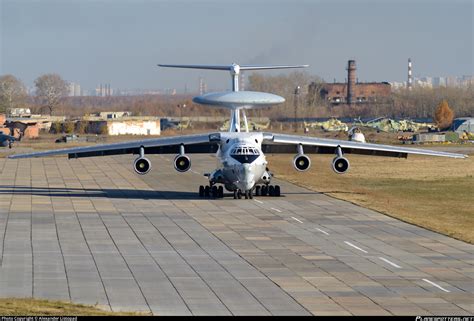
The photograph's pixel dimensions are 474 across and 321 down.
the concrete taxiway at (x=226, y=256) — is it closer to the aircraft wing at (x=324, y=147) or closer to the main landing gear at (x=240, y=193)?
the main landing gear at (x=240, y=193)

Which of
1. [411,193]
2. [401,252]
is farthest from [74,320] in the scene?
[411,193]

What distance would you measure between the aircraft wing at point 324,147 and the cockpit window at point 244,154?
2.96 metres

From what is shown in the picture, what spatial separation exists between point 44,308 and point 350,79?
164 meters

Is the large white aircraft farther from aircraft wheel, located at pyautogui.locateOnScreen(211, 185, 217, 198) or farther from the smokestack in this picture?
the smokestack

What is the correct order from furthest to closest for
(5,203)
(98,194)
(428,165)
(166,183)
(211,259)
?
(428,165) → (166,183) → (98,194) → (5,203) → (211,259)

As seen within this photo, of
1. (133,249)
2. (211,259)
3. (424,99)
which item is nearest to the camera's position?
(211,259)

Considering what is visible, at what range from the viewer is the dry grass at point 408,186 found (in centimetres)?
4553

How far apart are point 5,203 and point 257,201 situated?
12.5m

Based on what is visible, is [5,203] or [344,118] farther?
[344,118]

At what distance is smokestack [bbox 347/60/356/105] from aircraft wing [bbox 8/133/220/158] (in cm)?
13271

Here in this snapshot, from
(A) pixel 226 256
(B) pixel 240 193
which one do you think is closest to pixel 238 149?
(B) pixel 240 193

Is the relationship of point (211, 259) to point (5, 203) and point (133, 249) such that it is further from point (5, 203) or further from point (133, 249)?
point (5, 203)

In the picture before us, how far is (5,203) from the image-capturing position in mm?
51406

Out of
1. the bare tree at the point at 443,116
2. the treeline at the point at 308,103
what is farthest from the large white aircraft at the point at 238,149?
the bare tree at the point at 443,116
